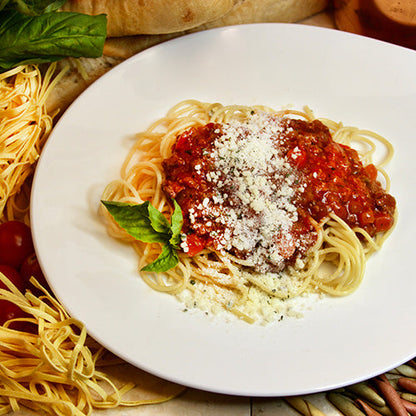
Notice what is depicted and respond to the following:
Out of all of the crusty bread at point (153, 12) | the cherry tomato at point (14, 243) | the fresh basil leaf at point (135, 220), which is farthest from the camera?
the crusty bread at point (153, 12)

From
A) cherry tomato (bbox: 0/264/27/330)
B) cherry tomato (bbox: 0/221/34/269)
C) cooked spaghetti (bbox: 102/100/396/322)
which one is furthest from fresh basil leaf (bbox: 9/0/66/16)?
cherry tomato (bbox: 0/264/27/330)

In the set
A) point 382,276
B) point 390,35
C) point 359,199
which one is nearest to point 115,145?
point 359,199

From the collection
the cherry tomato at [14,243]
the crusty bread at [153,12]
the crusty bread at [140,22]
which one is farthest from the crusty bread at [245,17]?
the cherry tomato at [14,243]

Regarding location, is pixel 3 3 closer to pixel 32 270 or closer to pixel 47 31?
pixel 47 31

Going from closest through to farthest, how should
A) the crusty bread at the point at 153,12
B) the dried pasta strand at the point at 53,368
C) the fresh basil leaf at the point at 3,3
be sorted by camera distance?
the dried pasta strand at the point at 53,368
the fresh basil leaf at the point at 3,3
the crusty bread at the point at 153,12

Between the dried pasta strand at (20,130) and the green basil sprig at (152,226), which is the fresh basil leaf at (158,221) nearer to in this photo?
the green basil sprig at (152,226)

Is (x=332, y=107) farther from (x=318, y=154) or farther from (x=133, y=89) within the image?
(x=133, y=89)

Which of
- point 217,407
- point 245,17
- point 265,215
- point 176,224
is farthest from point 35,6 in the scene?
point 217,407
